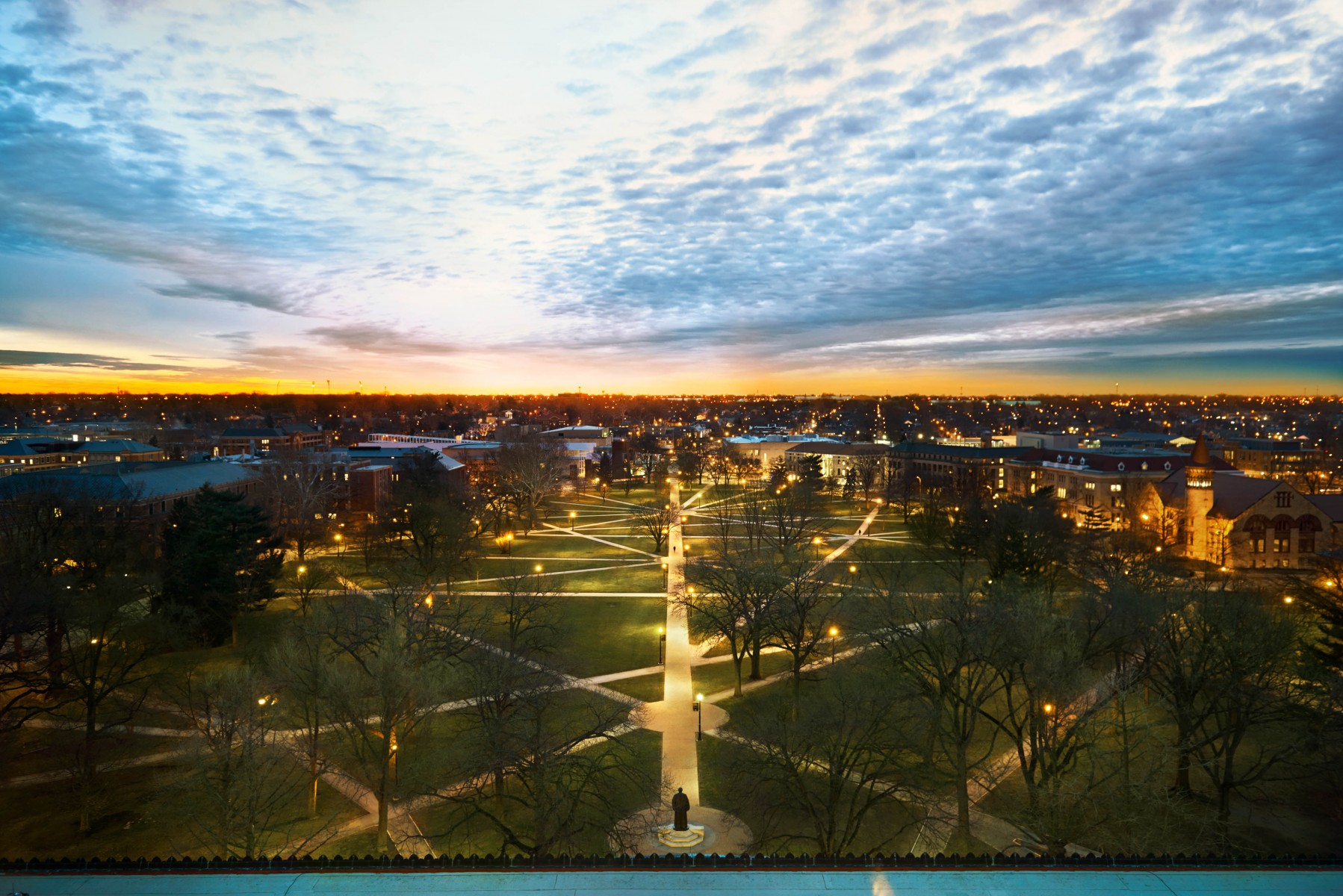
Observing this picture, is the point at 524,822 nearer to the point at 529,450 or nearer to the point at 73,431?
the point at 529,450

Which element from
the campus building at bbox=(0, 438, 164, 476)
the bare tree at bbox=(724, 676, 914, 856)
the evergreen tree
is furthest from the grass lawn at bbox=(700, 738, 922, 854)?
the campus building at bbox=(0, 438, 164, 476)

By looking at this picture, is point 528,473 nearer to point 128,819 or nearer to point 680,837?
point 128,819

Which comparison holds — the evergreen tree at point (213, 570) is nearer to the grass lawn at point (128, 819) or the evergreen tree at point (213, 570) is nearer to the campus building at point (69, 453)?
the grass lawn at point (128, 819)

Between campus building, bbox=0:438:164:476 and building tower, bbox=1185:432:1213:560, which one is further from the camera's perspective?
campus building, bbox=0:438:164:476

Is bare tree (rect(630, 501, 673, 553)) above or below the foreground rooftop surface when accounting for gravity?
below

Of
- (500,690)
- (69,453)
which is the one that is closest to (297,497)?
(500,690)

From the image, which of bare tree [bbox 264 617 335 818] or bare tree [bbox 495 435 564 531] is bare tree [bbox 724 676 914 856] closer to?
bare tree [bbox 264 617 335 818]

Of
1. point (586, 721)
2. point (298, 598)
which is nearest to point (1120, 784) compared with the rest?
point (586, 721)

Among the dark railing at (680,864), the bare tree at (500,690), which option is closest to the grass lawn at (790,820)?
the bare tree at (500,690)
